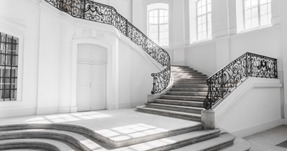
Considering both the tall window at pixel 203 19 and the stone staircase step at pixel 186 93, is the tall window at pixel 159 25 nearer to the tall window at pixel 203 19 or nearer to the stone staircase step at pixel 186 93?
the tall window at pixel 203 19

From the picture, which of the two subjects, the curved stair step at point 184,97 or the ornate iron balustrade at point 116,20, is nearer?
the curved stair step at point 184,97

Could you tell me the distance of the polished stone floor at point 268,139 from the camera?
4.86 meters

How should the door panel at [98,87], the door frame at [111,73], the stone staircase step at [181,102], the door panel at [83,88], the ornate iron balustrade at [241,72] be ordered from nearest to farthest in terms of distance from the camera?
the ornate iron balustrade at [241,72]
the stone staircase step at [181,102]
the door panel at [83,88]
the door panel at [98,87]
the door frame at [111,73]

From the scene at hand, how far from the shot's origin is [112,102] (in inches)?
336

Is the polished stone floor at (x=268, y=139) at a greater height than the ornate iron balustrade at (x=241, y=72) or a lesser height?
lesser

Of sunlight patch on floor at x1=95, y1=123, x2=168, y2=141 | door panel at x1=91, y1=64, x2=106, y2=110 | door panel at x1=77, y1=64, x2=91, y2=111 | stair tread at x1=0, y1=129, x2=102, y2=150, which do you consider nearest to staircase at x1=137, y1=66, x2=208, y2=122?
sunlight patch on floor at x1=95, y1=123, x2=168, y2=141

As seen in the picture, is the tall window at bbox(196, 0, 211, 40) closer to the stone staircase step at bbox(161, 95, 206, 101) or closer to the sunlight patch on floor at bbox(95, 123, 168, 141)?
the stone staircase step at bbox(161, 95, 206, 101)

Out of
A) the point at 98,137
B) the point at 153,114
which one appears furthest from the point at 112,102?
the point at 98,137

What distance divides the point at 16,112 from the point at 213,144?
21.0 ft

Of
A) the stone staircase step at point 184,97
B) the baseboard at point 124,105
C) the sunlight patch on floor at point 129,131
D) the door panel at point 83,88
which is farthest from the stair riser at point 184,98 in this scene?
the door panel at point 83,88

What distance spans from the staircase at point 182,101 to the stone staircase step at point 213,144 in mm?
845

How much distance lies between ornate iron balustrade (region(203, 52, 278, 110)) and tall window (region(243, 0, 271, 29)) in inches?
93.5

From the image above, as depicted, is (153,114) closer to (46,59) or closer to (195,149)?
(195,149)

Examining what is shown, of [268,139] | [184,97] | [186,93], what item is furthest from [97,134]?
[268,139]
